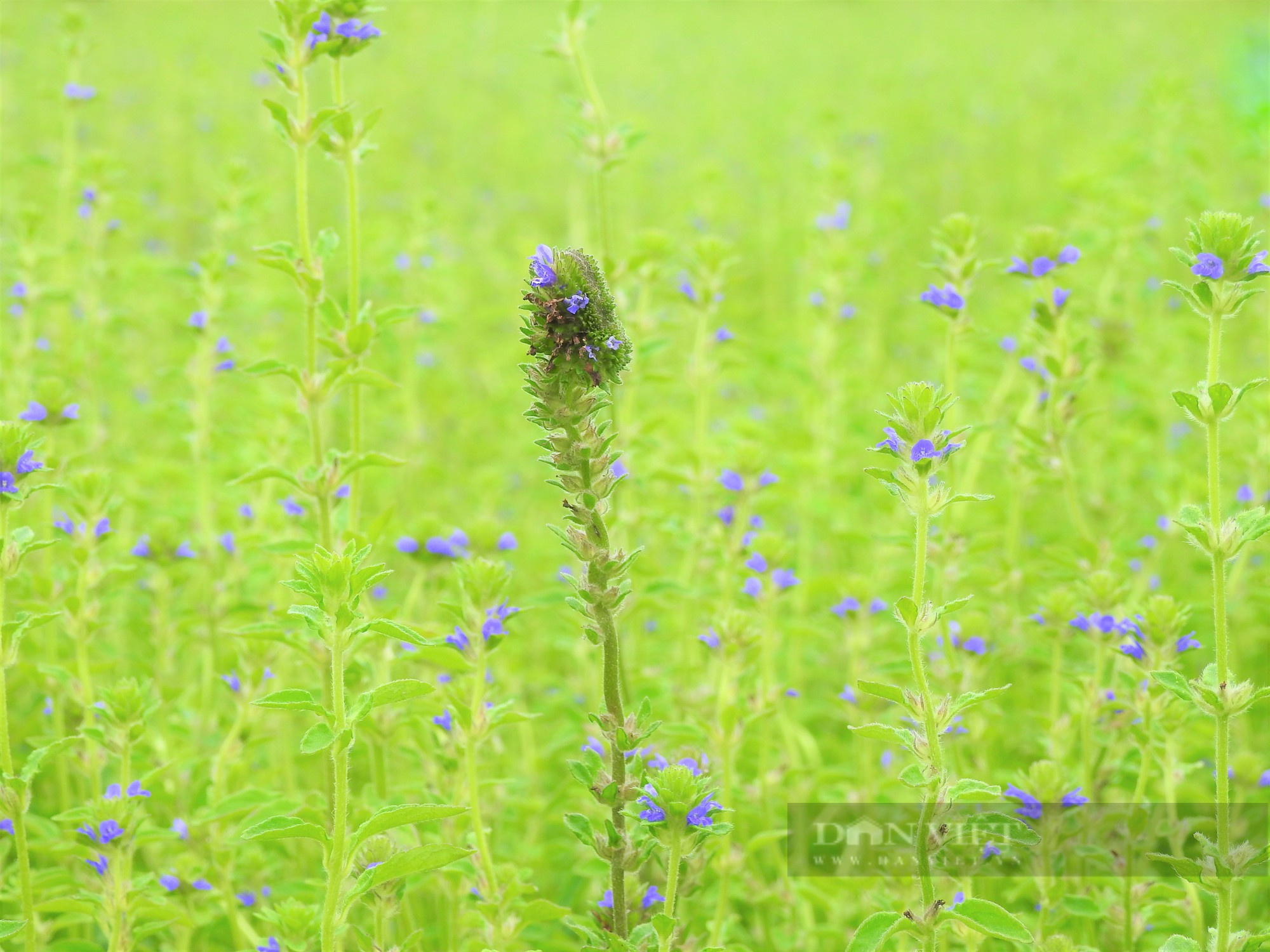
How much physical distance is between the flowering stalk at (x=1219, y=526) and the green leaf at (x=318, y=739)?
4.92 ft

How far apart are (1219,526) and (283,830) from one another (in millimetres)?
1837

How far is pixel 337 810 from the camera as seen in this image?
1.89 meters

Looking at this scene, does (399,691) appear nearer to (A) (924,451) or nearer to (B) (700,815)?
(B) (700,815)

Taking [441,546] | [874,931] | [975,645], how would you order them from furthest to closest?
[441,546] → [975,645] → [874,931]

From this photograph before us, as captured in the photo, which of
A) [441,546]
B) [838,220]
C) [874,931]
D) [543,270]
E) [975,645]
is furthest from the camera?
[838,220]

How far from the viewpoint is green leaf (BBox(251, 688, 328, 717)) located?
1840mm

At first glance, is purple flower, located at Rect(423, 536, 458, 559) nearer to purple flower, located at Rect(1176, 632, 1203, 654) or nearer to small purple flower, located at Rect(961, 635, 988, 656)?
small purple flower, located at Rect(961, 635, 988, 656)

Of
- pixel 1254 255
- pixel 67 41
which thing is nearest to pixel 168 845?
pixel 1254 255

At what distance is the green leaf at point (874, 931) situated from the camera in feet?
6.15

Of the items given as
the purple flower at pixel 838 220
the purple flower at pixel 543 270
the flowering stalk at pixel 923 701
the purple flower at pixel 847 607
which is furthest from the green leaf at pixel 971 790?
Result: the purple flower at pixel 838 220

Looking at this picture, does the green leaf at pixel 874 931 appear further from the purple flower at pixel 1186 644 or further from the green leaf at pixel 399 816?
the purple flower at pixel 1186 644

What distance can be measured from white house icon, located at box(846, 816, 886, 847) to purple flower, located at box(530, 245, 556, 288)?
173 cm

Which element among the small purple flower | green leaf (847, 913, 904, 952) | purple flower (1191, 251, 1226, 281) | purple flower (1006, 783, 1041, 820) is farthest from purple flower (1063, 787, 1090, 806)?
purple flower (1191, 251, 1226, 281)

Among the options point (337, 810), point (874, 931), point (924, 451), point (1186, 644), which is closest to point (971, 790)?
point (874, 931)
